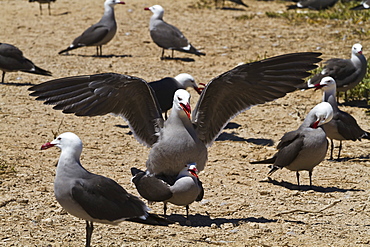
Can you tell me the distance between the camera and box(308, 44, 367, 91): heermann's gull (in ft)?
34.2

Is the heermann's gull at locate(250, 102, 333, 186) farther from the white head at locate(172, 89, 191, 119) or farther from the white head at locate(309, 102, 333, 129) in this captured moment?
the white head at locate(172, 89, 191, 119)

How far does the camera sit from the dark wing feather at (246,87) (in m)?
6.44

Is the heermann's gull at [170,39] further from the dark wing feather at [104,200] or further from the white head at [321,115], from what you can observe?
the dark wing feather at [104,200]

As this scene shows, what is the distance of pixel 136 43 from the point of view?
559 inches

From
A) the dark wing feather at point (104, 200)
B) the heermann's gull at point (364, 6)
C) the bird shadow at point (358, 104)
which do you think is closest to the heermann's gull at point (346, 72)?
the bird shadow at point (358, 104)

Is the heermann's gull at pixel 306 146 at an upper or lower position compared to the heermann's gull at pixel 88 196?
lower

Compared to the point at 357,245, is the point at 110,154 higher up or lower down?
lower down

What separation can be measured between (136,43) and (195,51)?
1800 mm

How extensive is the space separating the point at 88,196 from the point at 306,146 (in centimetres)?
307

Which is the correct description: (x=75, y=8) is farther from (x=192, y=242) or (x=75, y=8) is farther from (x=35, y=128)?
(x=192, y=242)

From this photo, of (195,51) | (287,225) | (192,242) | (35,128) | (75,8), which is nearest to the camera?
(192,242)

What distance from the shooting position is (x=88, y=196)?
511cm

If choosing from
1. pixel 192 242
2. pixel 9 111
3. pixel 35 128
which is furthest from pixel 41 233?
pixel 9 111

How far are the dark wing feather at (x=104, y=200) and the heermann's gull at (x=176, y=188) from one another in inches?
28.5
